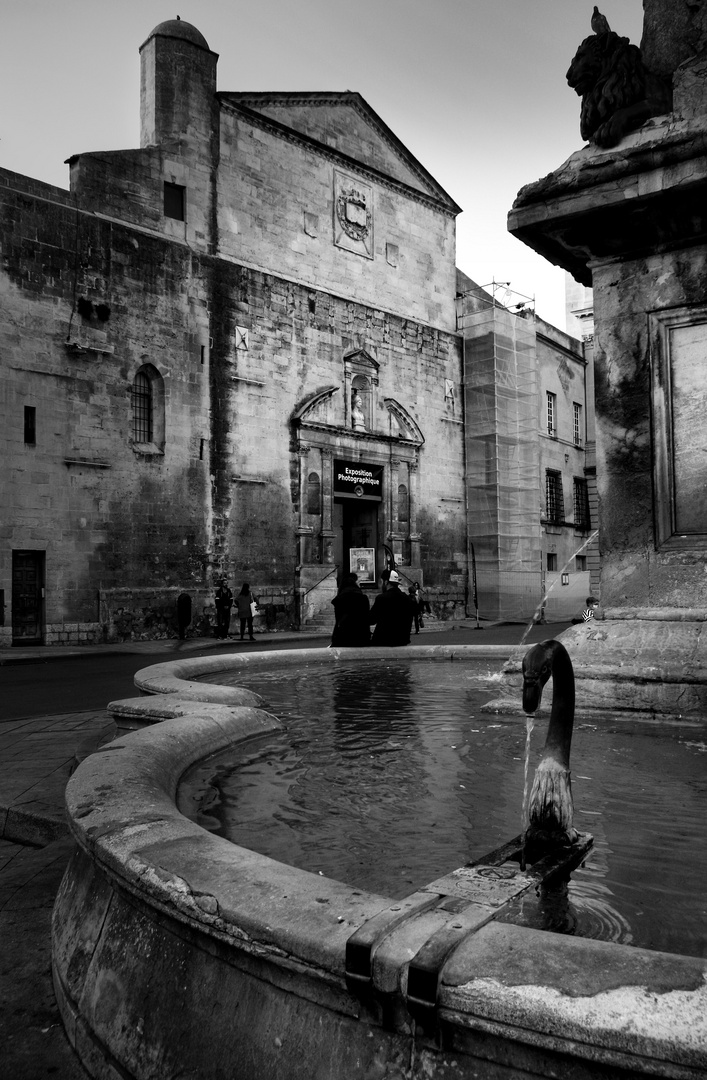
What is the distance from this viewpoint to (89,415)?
21766 mm

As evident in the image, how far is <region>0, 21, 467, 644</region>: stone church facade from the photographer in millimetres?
21016

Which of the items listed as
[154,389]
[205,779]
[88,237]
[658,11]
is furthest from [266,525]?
[205,779]

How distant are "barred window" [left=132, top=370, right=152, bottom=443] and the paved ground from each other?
53.4 ft

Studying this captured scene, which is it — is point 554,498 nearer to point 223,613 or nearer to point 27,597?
point 223,613

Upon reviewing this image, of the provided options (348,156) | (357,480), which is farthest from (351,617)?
(348,156)

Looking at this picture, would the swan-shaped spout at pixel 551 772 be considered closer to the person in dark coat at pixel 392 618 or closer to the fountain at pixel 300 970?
the fountain at pixel 300 970

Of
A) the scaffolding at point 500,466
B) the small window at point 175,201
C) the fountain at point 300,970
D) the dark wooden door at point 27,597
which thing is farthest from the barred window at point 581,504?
the fountain at point 300,970

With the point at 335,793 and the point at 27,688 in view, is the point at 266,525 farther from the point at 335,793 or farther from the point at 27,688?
the point at 335,793

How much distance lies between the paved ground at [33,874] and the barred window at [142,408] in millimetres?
16278

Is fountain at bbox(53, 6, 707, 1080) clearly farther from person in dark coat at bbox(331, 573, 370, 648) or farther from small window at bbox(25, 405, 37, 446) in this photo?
small window at bbox(25, 405, 37, 446)

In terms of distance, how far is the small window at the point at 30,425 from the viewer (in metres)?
20.7

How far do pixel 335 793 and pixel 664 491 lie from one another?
10.8ft

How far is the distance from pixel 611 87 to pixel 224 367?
65.8ft

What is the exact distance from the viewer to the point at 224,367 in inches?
981
